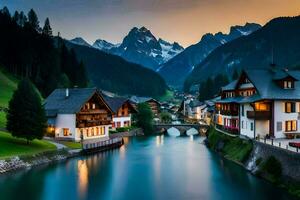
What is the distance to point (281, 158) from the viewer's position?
144 feet

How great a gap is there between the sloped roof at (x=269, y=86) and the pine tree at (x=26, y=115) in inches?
1266

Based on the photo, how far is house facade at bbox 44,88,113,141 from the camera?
7950 centimetres

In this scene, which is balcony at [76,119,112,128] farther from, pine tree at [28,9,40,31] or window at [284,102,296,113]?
pine tree at [28,9,40,31]

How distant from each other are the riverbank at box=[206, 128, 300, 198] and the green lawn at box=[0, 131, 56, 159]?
1082 inches

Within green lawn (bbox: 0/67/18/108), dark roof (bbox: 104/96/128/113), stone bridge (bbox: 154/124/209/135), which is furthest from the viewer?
stone bridge (bbox: 154/124/209/135)

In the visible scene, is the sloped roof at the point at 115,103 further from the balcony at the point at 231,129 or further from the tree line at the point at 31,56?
the balcony at the point at 231,129

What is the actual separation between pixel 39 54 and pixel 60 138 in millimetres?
59703

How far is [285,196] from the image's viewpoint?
38.6 metres

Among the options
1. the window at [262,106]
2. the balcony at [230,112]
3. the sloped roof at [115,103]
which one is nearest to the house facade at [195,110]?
the sloped roof at [115,103]

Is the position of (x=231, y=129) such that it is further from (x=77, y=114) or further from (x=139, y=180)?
(x=77, y=114)

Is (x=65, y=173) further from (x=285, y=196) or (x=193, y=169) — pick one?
(x=285, y=196)

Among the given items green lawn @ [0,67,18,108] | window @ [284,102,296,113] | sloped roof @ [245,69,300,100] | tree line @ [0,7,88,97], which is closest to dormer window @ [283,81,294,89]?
sloped roof @ [245,69,300,100]

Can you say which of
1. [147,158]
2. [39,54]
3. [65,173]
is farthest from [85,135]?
[39,54]

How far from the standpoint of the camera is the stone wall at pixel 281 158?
40069mm
